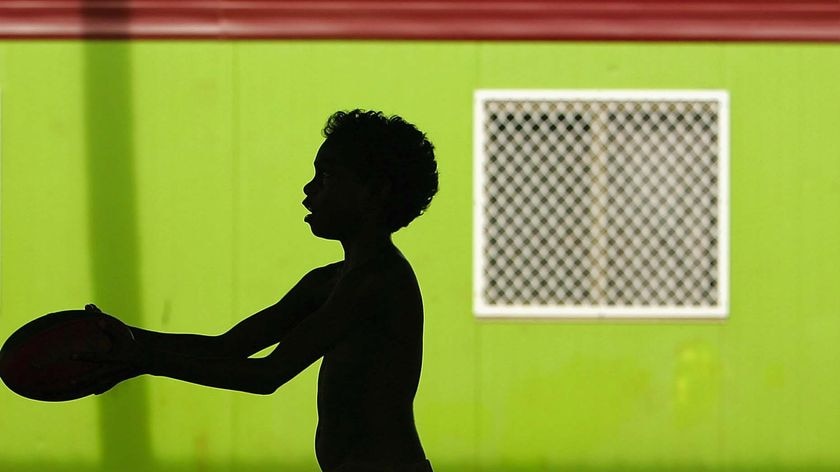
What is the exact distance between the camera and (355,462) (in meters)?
3.13

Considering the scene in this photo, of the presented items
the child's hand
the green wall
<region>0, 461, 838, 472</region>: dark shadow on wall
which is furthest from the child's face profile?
<region>0, 461, 838, 472</region>: dark shadow on wall

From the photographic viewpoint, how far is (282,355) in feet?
10.2

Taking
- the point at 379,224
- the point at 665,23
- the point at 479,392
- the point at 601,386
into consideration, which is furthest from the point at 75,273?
the point at 379,224

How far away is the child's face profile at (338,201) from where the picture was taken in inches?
129

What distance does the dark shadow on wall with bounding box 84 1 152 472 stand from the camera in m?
7.34

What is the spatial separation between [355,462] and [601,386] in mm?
4337

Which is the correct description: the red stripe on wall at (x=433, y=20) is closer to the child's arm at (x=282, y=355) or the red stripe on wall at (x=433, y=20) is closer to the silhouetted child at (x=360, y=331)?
the silhouetted child at (x=360, y=331)

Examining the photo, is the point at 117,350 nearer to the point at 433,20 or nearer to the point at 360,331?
the point at 360,331

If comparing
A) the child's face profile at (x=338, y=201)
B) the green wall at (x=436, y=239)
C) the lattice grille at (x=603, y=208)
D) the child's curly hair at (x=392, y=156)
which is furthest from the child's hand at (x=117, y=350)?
the lattice grille at (x=603, y=208)

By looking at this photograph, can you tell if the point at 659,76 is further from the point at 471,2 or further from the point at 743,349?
the point at 743,349

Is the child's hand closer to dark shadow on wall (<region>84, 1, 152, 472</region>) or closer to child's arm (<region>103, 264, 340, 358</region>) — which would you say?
Result: child's arm (<region>103, 264, 340, 358</region>)

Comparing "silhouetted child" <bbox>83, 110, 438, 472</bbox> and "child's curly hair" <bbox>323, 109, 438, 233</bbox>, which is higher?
"child's curly hair" <bbox>323, 109, 438, 233</bbox>

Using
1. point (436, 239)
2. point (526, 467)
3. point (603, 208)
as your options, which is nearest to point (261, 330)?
point (436, 239)

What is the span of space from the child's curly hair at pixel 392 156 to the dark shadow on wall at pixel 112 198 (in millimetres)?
4181
